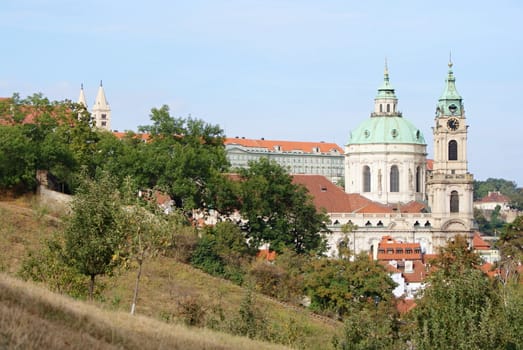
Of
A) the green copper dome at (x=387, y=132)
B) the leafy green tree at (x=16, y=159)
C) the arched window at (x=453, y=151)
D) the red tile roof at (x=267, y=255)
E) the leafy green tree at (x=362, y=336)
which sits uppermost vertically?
the green copper dome at (x=387, y=132)

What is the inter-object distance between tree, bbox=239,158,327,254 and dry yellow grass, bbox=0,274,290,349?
150 ft

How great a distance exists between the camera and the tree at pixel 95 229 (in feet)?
128

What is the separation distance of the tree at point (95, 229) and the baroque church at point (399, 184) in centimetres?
9045

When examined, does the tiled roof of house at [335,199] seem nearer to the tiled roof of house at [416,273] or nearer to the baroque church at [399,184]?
the baroque church at [399,184]

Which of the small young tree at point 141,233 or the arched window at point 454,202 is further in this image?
the arched window at point 454,202

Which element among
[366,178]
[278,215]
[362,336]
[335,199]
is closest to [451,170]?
[366,178]

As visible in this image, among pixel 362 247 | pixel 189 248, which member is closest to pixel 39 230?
pixel 189 248

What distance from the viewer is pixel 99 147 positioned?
8131 cm

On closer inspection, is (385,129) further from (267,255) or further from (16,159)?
(16,159)

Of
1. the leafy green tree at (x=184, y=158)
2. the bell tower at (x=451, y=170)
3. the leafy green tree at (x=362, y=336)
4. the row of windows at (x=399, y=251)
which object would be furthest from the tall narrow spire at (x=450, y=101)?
the leafy green tree at (x=362, y=336)

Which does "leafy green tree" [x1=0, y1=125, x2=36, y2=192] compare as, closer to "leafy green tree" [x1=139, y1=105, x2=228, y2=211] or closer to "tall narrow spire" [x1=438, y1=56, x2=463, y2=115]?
"leafy green tree" [x1=139, y1=105, x2=228, y2=211]

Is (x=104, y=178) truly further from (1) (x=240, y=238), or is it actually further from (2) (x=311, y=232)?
(2) (x=311, y=232)

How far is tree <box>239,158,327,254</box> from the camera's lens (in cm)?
8131

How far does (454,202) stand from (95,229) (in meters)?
107
